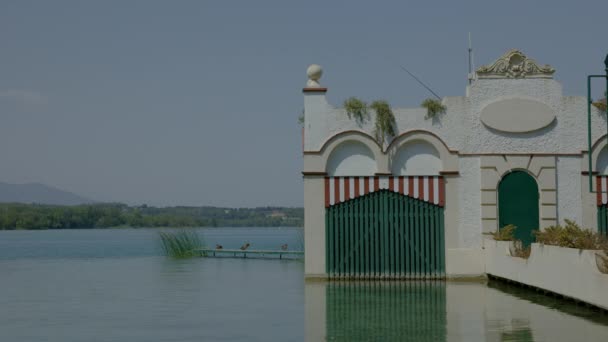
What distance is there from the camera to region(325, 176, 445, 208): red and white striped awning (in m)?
24.2

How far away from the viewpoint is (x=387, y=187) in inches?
953

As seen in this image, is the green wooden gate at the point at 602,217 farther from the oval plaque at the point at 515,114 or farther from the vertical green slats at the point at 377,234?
the vertical green slats at the point at 377,234

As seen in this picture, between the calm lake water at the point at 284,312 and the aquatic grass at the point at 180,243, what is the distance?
49.3 ft

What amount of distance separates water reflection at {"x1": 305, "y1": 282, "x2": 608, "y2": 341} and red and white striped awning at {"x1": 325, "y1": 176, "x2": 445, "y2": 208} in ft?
8.46

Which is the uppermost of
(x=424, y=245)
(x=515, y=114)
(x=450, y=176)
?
(x=515, y=114)

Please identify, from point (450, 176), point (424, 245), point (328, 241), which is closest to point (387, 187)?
point (450, 176)

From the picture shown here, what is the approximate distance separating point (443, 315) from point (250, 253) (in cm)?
2976

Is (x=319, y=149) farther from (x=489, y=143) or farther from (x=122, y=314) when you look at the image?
(x=122, y=314)

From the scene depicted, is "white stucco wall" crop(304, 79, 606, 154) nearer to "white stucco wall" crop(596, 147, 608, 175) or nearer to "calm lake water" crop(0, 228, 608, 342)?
"white stucco wall" crop(596, 147, 608, 175)

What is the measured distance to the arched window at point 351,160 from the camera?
24406 mm

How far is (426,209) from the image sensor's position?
24219 mm

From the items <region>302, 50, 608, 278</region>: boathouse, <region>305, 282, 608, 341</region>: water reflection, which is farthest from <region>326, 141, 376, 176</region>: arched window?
<region>305, 282, 608, 341</region>: water reflection

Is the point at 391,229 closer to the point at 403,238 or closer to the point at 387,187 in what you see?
the point at 403,238

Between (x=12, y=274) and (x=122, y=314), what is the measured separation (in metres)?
17.1
